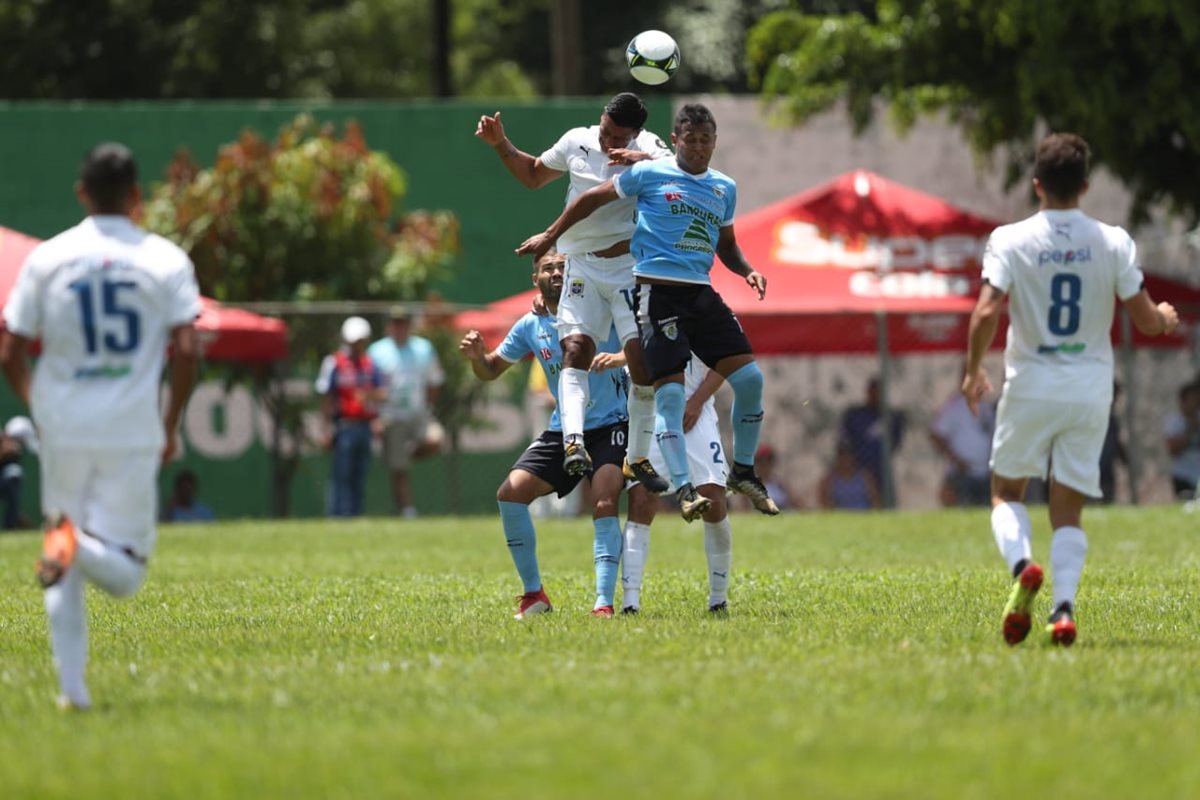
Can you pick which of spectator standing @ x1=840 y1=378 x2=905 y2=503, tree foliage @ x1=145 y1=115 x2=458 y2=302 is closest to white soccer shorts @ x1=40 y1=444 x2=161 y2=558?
spectator standing @ x1=840 y1=378 x2=905 y2=503

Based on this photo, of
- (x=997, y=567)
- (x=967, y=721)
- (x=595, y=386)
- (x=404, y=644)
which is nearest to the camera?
(x=967, y=721)

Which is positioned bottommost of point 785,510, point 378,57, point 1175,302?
point 785,510

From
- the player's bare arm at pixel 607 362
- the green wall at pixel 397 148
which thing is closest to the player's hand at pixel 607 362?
the player's bare arm at pixel 607 362

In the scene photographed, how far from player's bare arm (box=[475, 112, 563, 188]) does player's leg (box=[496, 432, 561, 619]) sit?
4.60 ft

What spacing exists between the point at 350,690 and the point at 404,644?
163cm

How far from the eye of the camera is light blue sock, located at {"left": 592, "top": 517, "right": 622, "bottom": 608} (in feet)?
36.2

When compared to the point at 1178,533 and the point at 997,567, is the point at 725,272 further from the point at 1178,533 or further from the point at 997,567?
the point at 997,567

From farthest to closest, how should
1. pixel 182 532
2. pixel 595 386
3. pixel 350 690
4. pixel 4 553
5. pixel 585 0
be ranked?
pixel 585 0
pixel 182 532
pixel 4 553
pixel 595 386
pixel 350 690

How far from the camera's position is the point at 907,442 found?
27.5m

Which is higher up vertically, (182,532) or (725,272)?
(725,272)

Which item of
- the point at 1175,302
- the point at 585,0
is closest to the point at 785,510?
the point at 1175,302

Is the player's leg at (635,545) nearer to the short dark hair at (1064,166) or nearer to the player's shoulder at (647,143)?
the player's shoulder at (647,143)

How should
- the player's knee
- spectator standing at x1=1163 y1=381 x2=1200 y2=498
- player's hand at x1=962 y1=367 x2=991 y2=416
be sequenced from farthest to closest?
spectator standing at x1=1163 y1=381 x2=1200 y2=498
the player's knee
player's hand at x1=962 y1=367 x2=991 y2=416

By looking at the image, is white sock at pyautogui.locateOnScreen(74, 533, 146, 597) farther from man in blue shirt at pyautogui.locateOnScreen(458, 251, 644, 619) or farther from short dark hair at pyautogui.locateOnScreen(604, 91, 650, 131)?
short dark hair at pyautogui.locateOnScreen(604, 91, 650, 131)
